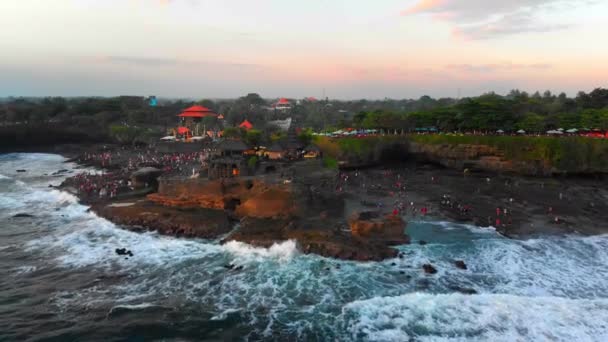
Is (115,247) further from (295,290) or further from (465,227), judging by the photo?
(465,227)

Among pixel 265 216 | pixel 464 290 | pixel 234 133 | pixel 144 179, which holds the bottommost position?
pixel 464 290

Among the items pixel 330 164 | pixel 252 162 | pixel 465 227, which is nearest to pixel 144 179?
pixel 252 162

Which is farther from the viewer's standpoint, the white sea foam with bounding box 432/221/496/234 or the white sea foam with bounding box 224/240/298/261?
the white sea foam with bounding box 432/221/496/234

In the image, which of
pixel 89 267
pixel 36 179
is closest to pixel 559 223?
pixel 89 267

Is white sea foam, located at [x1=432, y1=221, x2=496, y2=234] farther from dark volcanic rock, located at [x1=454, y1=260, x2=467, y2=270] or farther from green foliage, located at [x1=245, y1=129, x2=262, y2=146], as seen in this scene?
green foliage, located at [x1=245, y1=129, x2=262, y2=146]

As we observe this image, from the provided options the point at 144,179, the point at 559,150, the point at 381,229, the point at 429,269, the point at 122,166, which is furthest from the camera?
the point at 122,166

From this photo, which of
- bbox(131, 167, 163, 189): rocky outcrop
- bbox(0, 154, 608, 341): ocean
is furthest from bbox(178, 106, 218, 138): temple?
bbox(0, 154, 608, 341): ocean
